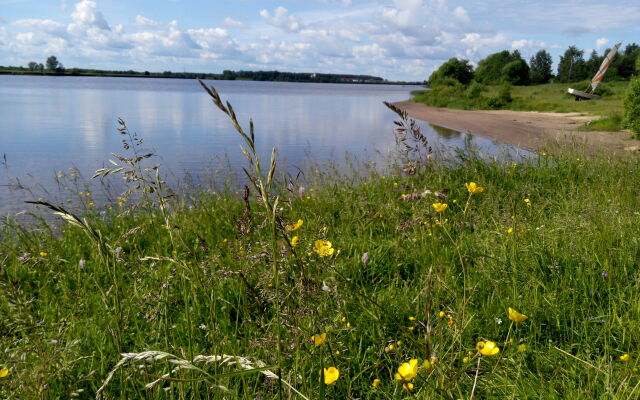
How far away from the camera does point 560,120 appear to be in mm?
22141

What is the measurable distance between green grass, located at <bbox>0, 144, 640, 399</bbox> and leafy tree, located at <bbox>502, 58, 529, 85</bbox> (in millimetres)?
73291

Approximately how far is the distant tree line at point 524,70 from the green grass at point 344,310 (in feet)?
184

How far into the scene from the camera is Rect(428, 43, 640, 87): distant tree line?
208 feet

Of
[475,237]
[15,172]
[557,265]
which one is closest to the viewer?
[557,265]

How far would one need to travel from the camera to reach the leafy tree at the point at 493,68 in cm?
6738

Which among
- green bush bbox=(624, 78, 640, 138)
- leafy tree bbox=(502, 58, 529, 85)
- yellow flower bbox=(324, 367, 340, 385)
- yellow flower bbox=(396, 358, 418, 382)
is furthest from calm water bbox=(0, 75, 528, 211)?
leafy tree bbox=(502, 58, 529, 85)

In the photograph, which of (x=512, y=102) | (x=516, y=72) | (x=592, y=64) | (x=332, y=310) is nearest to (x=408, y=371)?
(x=332, y=310)

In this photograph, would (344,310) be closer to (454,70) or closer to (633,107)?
(633,107)

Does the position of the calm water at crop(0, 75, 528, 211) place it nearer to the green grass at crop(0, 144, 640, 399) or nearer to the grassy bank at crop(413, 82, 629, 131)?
the green grass at crop(0, 144, 640, 399)

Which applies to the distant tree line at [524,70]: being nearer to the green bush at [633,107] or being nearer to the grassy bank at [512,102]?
the grassy bank at [512,102]

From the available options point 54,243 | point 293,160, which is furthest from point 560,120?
point 54,243

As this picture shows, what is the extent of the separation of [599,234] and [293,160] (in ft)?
26.1

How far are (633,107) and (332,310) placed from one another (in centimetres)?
1405

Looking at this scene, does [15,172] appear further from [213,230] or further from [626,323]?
[626,323]
